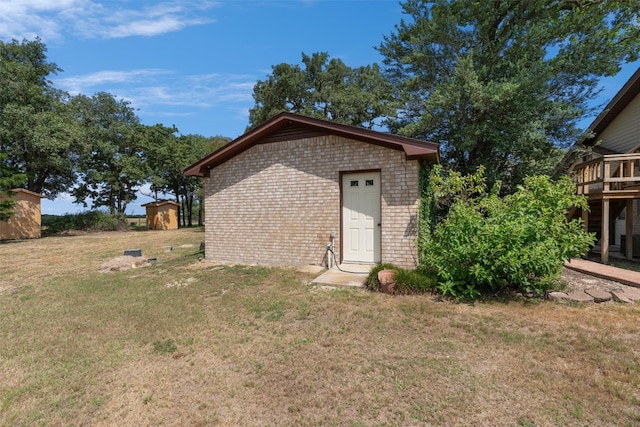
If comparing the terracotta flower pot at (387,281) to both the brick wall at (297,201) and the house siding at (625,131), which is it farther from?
the house siding at (625,131)

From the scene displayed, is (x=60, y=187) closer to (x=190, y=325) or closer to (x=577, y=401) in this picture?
(x=190, y=325)

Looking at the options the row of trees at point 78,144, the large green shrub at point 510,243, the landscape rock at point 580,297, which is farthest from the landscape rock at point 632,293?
the row of trees at point 78,144

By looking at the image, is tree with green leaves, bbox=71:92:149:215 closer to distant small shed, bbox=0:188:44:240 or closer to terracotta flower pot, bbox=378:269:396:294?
distant small shed, bbox=0:188:44:240

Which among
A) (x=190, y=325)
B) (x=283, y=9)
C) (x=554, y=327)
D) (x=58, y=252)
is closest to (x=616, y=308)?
(x=554, y=327)

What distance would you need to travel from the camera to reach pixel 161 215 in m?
26.1

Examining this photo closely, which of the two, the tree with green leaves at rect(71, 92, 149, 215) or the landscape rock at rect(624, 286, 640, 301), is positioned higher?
the tree with green leaves at rect(71, 92, 149, 215)

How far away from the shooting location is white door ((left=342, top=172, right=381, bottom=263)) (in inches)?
302

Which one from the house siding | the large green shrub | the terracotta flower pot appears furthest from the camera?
the house siding

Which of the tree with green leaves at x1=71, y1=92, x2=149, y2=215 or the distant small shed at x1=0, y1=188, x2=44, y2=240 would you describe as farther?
the tree with green leaves at x1=71, y1=92, x2=149, y2=215

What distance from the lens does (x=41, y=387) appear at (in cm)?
302

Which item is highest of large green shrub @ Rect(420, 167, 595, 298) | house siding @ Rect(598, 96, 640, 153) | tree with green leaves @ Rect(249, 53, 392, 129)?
tree with green leaves @ Rect(249, 53, 392, 129)

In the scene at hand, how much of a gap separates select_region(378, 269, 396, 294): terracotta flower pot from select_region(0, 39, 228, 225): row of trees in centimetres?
1902

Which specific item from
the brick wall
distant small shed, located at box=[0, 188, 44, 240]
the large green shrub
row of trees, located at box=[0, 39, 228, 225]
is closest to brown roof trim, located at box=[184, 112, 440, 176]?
the brick wall

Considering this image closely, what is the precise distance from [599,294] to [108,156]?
30441mm
